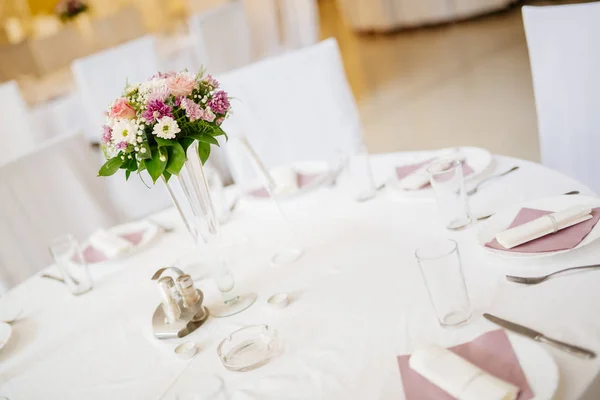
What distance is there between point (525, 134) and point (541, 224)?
2.57m

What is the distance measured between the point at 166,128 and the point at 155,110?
4 cm

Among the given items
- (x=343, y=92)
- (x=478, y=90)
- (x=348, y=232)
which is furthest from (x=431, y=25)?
(x=348, y=232)

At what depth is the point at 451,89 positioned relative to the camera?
4754 mm

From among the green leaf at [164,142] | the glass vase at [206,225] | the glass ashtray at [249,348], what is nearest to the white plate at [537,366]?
the glass ashtray at [249,348]

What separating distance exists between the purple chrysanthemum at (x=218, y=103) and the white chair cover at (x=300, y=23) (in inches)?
148

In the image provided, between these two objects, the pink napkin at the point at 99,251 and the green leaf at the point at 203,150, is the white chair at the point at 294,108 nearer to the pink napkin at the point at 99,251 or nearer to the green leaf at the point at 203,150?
the pink napkin at the point at 99,251

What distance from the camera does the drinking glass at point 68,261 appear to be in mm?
1547

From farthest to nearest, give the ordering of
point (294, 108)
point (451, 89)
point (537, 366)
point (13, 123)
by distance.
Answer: point (451, 89)
point (13, 123)
point (294, 108)
point (537, 366)

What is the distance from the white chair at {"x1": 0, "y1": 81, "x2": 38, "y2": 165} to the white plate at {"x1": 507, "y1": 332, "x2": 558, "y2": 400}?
354cm

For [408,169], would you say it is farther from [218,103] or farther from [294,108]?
[294,108]

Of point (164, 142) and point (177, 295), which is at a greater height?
point (164, 142)

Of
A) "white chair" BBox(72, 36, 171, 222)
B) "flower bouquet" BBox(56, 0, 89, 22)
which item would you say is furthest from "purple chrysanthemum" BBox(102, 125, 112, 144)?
"flower bouquet" BBox(56, 0, 89, 22)

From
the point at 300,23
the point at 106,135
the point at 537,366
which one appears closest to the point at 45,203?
the point at 106,135

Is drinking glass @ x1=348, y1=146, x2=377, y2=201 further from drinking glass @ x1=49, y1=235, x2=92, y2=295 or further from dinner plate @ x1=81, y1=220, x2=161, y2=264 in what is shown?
drinking glass @ x1=49, y1=235, x2=92, y2=295
